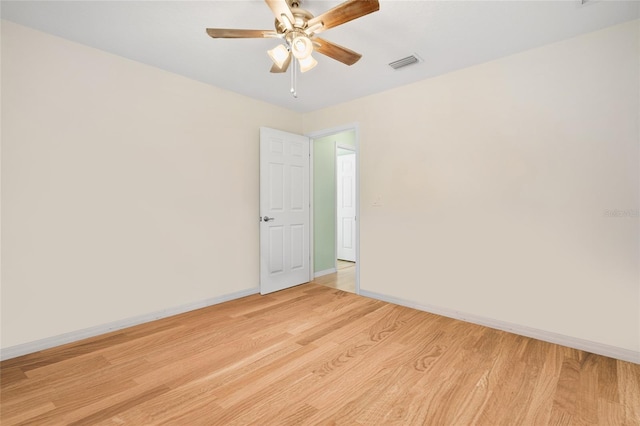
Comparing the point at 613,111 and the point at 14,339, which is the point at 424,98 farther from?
the point at 14,339

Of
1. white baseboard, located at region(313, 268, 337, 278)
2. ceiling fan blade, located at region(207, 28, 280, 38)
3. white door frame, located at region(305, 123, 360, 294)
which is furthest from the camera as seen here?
white baseboard, located at region(313, 268, 337, 278)

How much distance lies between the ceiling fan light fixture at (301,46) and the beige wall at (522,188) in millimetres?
1836

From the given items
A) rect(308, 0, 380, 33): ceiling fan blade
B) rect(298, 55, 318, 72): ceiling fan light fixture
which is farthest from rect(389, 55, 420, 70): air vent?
rect(308, 0, 380, 33): ceiling fan blade

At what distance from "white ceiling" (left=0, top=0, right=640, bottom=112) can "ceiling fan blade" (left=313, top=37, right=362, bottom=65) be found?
26 cm

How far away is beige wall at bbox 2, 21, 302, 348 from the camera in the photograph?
2.32 metres

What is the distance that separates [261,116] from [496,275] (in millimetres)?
3342

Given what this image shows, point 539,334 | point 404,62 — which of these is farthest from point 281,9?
point 539,334

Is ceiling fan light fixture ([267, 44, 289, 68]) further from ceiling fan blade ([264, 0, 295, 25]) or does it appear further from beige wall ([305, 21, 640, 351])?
beige wall ([305, 21, 640, 351])

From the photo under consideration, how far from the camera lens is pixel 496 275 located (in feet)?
9.33

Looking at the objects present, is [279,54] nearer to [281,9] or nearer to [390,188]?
[281,9]

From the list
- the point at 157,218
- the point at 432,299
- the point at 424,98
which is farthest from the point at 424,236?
the point at 157,218

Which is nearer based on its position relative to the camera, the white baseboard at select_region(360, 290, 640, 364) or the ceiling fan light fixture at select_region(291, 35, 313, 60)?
the ceiling fan light fixture at select_region(291, 35, 313, 60)

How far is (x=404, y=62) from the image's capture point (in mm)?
2855

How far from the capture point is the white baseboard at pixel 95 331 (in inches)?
90.9
